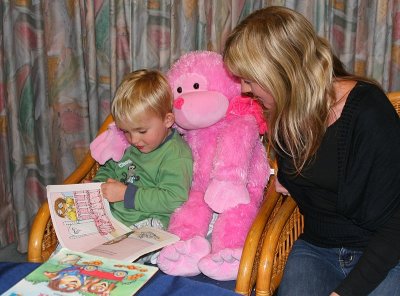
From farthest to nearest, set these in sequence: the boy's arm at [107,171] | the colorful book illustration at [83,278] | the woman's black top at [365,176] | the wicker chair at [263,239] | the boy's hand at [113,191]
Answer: the boy's arm at [107,171] < the boy's hand at [113,191] < the wicker chair at [263,239] < the woman's black top at [365,176] < the colorful book illustration at [83,278]

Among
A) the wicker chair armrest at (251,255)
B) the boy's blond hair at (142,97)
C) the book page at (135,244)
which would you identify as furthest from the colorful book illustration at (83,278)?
the boy's blond hair at (142,97)

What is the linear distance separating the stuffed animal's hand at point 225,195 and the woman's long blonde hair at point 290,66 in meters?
0.27

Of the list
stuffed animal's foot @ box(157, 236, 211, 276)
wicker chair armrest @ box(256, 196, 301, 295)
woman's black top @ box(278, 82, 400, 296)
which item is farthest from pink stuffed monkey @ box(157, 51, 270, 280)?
woman's black top @ box(278, 82, 400, 296)

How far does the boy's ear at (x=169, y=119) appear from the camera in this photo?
1693 millimetres

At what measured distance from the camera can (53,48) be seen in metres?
2.23

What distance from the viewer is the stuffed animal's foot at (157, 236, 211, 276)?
5.06 ft

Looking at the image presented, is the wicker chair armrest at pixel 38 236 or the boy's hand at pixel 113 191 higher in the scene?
the boy's hand at pixel 113 191

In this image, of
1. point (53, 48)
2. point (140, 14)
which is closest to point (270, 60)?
point (140, 14)

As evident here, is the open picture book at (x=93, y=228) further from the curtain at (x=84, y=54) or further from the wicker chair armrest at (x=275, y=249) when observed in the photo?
the curtain at (x=84, y=54)

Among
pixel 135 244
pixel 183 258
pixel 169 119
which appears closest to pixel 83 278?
pixel 135 244

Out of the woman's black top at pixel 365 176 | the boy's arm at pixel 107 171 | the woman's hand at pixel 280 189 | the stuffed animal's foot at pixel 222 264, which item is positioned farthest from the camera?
the boy's arm at pixel 107 171

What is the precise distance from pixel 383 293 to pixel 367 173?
0.94 feet

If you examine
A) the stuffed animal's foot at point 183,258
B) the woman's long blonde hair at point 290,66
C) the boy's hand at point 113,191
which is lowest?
the stuffed animal's foot at point 183,258

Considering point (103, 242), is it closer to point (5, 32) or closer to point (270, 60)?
point (270, 60)
